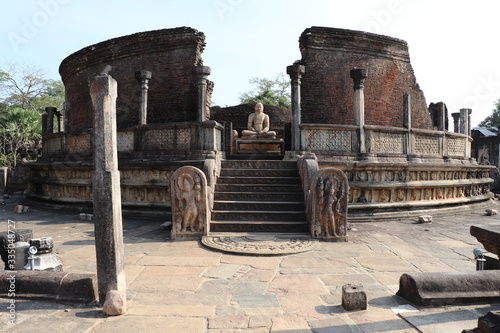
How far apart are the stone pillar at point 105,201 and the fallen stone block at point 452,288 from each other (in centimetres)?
264

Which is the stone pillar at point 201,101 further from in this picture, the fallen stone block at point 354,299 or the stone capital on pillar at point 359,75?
the fallen stone block at point 354,299

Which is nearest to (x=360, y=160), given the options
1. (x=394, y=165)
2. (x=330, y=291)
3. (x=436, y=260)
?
(x=394, y=165)

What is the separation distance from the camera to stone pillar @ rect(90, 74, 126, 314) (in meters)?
2.85

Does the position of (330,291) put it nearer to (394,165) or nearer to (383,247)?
(383,247)

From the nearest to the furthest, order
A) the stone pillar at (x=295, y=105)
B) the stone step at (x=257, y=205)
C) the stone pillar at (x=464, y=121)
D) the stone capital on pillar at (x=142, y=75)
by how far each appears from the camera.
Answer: the stone step at (x=257, y=205), the stone pillar at (x=295, y=105), the stone capital on pillar at (x=142, y=75), the stone pillar at (x=464, y=121)

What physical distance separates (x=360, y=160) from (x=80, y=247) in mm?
6409

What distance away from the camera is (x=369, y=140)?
Answer: 27.1 feet

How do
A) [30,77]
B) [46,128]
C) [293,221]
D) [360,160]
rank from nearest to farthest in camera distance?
[293,221] < [360,160] < [46,128] < [30,77]

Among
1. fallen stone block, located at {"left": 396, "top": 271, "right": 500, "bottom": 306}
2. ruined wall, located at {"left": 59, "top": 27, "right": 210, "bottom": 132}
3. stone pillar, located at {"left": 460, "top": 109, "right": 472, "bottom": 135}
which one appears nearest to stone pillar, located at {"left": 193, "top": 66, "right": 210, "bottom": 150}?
ruined wall, located at {"left": 59, "top": 27, "right": 210, "bottom": 132}

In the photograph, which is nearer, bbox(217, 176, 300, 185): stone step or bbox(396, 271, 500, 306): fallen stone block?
bbox(396, 271, 500, 306): fallen stone block

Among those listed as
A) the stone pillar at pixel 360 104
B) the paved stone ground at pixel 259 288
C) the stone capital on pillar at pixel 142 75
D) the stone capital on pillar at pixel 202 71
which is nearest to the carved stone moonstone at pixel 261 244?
the paved stone ground at pixel 259 288

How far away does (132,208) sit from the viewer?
27.5 feet

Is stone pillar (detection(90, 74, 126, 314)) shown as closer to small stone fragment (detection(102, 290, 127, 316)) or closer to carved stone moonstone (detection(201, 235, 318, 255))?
small stone fragment (detection(102, 290, 127, 316))

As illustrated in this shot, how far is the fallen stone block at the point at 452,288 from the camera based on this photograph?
2.93 metres
